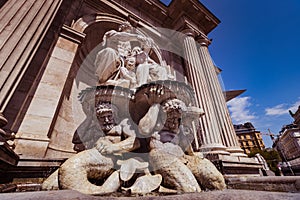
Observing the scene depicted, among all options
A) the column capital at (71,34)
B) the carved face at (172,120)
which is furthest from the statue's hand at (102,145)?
the column capital at (71,34)

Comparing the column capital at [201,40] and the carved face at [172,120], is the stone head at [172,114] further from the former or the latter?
the column capital at [201,40]

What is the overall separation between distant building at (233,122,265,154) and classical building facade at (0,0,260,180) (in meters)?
44.1

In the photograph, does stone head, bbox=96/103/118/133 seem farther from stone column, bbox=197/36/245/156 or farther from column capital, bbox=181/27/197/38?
column capital, bbox=181/27/197/38

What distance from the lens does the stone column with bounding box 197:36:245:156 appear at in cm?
367

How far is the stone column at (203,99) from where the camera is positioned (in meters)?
3.36

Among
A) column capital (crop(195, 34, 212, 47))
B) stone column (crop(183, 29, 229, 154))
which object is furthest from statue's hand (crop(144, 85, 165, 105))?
column capital (crop(195, 34, 212, 47))

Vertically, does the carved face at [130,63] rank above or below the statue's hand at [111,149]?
above

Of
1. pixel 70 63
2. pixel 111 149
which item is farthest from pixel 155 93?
pixel 70 63

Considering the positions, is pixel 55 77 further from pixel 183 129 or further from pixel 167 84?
pixel 183 129

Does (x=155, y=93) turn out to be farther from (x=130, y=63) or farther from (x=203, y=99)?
(x=203, y=99)

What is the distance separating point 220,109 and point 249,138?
46.8 m

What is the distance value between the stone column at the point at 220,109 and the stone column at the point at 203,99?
10cm

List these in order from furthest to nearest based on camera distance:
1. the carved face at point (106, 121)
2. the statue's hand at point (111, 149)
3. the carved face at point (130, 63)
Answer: the carved face at point (130, 63) < the carved face at point (106, 121) < the statue's hand at point (111, 149)

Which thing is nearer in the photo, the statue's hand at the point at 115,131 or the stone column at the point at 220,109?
the statue's hand at the point at 115,131
